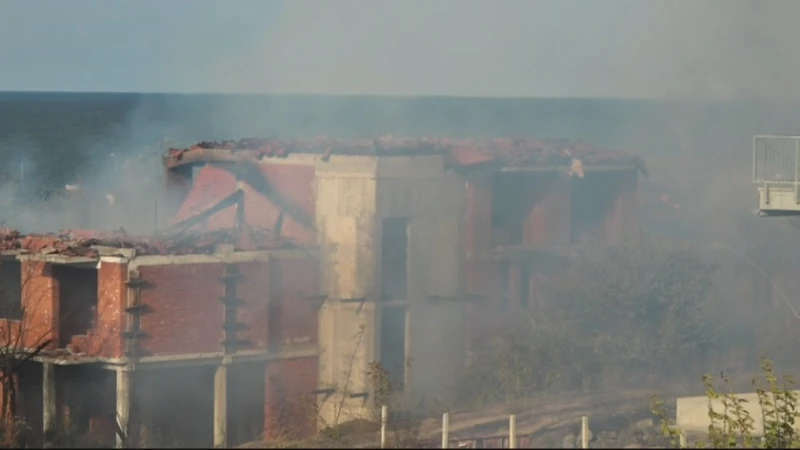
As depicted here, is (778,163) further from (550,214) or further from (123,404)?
(123,404)

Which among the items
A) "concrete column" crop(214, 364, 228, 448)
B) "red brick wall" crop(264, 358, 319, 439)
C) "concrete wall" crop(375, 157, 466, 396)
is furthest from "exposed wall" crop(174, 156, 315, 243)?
"concrete column" crop(214, 364, 228, 448)

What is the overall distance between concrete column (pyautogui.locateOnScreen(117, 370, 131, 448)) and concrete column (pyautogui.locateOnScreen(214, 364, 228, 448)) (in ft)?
4.76

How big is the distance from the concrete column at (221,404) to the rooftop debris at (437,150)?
13.5 feet

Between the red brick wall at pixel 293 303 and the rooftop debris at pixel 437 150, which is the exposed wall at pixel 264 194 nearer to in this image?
the rooftop debris at pixel 437 150

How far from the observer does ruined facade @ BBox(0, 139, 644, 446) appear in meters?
26.3

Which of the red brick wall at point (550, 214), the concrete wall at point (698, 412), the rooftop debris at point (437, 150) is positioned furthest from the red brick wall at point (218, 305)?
the concrete wall at point (698, 412)

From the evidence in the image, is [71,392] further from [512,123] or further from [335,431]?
[512,123]

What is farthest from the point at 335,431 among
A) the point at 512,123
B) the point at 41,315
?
the point at 512,123

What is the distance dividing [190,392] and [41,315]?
2712 mm

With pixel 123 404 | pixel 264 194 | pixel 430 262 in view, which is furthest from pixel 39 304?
pixel 430 262

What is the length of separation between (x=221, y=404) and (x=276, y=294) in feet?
6.89

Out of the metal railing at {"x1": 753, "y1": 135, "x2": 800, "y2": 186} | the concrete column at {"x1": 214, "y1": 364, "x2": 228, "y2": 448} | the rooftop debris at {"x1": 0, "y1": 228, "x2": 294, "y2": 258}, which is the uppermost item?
the metal railing at {"x1": 753, "y1": 135, "x2": 800, "y2": 186}

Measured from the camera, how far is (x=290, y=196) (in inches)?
1148

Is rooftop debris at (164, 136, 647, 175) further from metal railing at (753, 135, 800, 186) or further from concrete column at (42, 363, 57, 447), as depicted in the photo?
concrete column at (42, 363, 57, 447)
